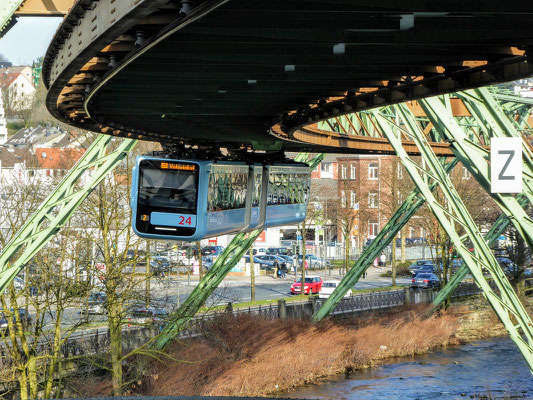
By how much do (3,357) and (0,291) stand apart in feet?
15.1

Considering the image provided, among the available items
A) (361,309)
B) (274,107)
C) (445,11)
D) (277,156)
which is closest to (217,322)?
(277,156)

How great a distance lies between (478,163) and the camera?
49.2 feet

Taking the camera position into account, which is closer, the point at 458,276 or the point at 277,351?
the point at 277,351

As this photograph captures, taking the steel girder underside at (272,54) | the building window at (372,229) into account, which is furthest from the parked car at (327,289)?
the building window at (372,229)

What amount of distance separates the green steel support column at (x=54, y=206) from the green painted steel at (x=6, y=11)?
10.7 meters

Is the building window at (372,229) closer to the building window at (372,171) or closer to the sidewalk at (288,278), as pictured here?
the building window at (372,171)

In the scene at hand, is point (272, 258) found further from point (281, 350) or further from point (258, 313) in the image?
point (281, 350)

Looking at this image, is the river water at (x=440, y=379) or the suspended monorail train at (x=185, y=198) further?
the river water at (x=440, y=379)

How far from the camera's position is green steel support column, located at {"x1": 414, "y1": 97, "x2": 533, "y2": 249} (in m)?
14.4

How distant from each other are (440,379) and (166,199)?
14.4 m

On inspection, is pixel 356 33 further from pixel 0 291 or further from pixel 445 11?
pixel 0 291

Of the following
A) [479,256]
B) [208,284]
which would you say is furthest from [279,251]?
[479,256]

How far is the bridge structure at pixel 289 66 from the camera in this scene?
28.1ft

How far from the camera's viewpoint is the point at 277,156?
27938 mm
